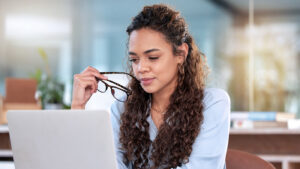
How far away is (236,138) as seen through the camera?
3193 mm

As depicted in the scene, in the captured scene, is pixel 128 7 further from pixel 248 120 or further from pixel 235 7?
pixel 248 120

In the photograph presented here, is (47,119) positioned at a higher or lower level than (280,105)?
higher

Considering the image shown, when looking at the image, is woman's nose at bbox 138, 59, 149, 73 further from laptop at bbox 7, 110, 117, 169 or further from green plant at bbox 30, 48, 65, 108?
green plant at bbox 30, 48, 65, 108

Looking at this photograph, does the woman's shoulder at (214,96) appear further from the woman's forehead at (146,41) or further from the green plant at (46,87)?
the green plant at (46,87)

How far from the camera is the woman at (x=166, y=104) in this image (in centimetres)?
155

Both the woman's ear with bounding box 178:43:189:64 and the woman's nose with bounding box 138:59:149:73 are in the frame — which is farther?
the woman's ear with bounding box 178:43:189:64

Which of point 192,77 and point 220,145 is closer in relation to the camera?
point 220,145

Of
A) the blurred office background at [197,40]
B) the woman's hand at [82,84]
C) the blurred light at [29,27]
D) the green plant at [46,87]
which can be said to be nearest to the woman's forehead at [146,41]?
the woman's hand at [82,84]

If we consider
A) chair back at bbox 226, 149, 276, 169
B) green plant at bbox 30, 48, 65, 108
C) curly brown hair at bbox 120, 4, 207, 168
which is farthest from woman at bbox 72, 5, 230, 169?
green plant at bbox 30, 48, 65, 108

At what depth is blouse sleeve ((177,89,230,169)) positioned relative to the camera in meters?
1.49

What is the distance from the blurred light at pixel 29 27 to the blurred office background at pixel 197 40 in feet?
0.05

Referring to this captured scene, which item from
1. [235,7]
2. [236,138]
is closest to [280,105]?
[235,7]

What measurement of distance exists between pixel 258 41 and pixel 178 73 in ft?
15.7

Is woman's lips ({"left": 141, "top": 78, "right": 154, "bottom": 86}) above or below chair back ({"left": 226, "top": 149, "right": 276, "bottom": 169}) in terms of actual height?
above
